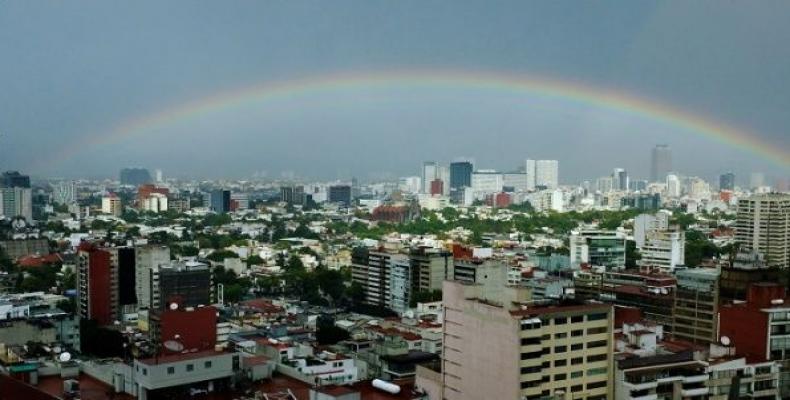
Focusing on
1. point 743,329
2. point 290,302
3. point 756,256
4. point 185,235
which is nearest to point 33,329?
point 290,302

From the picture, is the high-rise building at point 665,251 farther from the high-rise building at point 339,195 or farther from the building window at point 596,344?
the high-rise building at point 339,195

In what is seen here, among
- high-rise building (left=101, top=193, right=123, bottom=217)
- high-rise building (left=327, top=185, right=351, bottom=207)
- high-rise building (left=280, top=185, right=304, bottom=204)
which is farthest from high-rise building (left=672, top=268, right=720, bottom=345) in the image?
high-rise building (left=327, top=185, right=351, bottom=207)

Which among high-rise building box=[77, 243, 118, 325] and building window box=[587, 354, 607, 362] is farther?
high-rise building box=[77, 243, 118, 325]

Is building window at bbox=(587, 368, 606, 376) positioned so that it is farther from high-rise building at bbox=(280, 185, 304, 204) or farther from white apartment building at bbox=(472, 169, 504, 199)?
white apartment building at bbox=(472, 169, 504, 199)

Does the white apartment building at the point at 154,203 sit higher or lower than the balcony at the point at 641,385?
lower

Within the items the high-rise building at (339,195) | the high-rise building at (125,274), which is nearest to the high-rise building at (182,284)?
the high-rise building at (125,274)

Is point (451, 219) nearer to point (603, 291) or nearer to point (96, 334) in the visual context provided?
point (603, 291)
